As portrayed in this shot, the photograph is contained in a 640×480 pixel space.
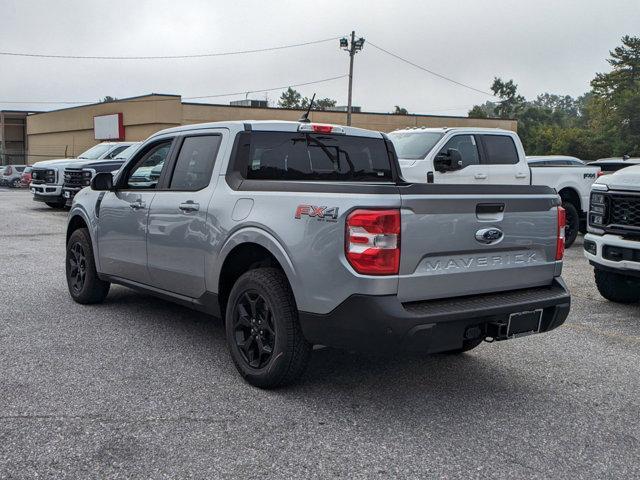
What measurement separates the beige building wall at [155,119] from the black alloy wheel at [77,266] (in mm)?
37928

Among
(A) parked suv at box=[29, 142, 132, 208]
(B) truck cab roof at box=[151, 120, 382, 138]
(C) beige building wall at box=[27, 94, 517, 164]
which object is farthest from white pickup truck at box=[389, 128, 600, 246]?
(C) beige building wall at box=[27, 94, 517, 164]

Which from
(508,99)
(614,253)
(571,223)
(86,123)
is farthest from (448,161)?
(508,99)

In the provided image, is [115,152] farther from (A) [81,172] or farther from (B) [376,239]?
(B) [376,239]

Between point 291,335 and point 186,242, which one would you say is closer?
point 291,335

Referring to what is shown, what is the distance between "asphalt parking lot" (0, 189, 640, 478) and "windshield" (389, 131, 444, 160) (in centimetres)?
557

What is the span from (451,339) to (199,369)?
6.25 feet

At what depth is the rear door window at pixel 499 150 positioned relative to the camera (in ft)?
39.1

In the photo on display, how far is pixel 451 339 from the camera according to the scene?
4012 mm

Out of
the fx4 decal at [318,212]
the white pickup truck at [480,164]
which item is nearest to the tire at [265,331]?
the fx4 decal at [318,212]

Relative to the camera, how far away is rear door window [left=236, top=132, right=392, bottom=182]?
200 inches

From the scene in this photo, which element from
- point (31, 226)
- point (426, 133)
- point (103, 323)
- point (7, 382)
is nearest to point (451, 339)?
point (7, 382)

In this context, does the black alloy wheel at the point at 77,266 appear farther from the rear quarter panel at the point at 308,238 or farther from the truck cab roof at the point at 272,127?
the rear quarter panel at the point at 308,238

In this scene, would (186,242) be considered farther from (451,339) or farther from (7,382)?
(451,339)

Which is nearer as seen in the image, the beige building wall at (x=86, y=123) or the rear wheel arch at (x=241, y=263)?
the rear wheel arch at (x=241, y=263)
